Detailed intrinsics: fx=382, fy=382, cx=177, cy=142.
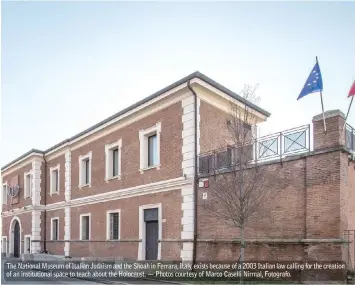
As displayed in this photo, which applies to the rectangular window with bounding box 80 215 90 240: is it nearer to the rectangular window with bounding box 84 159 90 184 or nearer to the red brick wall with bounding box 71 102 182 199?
the red brick wall with bounding box 71 102 182 199

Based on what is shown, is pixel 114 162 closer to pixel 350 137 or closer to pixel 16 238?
pixel 350 137

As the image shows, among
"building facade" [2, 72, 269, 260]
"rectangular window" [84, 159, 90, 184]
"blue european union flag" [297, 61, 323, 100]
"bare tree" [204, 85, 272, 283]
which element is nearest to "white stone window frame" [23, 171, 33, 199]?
"building facade" [2, 72, 269, 260]

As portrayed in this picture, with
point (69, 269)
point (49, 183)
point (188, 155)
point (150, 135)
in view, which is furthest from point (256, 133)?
point (49, 183)

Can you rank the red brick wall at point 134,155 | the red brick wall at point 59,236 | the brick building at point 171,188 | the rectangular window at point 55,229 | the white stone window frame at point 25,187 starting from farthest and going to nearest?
the white stone window frame at point 25,187
the rectangular window at point 55,229
the red brick wall at point 59,236
the red brick wall at point 134,155
the brick building at point 171,188

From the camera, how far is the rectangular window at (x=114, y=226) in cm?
1941

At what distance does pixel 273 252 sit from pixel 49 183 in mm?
20678

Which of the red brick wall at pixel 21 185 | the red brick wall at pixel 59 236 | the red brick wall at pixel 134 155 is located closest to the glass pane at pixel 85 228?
the red brick wall at pixel 134 155

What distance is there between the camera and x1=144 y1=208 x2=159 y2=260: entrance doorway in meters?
16.5

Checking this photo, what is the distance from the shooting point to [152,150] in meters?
17.8

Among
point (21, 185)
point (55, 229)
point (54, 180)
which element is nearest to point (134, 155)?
point (54, 180)

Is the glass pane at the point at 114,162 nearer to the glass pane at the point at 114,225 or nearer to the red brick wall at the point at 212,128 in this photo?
the glass pane at the point at 114,225

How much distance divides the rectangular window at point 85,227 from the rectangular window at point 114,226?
3.17m

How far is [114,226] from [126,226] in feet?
5.27

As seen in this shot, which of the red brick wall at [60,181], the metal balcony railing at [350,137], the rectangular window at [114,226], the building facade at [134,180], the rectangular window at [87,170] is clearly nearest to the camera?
the metal balcony railing at [350,137]
